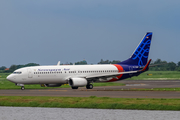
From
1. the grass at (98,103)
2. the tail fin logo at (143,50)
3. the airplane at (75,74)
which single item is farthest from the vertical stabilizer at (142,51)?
the grass at (98,103)

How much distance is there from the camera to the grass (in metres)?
30.3

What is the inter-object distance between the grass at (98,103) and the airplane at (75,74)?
16.8 m

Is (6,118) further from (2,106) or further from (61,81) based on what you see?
(61,81)

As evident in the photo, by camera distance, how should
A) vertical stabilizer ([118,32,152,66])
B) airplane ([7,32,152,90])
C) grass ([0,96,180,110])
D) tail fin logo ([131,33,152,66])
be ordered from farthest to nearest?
tail fin logo ([131,33,152,66]) → vertical stabilizer ([118,32,152,66]) → airplane ([7,32,152,90]) → grass ([0,96,180,110])

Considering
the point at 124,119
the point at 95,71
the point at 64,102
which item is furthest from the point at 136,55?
the point at 124,119

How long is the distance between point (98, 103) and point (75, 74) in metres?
24.1

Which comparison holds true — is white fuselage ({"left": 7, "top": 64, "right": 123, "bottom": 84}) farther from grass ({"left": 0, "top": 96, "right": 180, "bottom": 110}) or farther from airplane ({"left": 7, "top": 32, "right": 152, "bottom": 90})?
grass ({"left": 0, "top": 96, "right": 180, "bottom": 110})

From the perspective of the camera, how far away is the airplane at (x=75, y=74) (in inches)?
2114

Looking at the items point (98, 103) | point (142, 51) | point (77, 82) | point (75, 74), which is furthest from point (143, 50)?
point (98, 103)

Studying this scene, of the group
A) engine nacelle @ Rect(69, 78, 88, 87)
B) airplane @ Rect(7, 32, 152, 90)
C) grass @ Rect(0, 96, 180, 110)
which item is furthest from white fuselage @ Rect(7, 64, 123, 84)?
grass @ Rect(0, 96, 180, 110)

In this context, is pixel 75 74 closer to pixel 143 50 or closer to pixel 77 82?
Answer: pixel 77 82

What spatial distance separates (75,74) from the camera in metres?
55.9

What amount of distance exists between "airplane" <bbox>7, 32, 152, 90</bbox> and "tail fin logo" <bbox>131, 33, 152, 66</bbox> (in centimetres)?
48

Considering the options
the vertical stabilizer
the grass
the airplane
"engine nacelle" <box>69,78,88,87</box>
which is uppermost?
the vertical stabilizer
